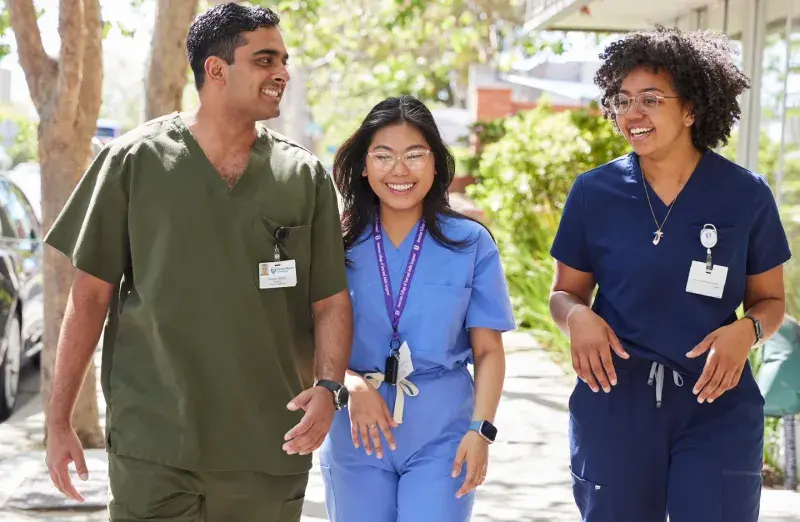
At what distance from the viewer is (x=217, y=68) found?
309 cm

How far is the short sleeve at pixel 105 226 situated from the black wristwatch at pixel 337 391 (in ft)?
1.99

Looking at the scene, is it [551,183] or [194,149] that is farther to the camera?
[551,183]

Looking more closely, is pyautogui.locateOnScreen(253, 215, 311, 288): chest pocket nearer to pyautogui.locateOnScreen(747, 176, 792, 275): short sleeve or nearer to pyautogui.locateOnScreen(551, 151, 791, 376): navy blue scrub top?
pyautogui.locateOnScreen(551, 151, 791, 376): navy blue scrub top

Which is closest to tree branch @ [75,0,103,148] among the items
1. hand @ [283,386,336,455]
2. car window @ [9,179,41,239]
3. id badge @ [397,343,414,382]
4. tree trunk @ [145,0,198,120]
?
tree trunk @ [145,0,198,120]

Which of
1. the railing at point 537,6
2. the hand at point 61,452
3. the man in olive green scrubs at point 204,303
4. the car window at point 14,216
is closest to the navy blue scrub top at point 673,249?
the man in olive green scrubs at point 204,303

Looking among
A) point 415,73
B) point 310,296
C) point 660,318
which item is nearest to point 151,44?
point 310,296

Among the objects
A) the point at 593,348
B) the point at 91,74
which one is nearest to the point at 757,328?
the point at 593,348

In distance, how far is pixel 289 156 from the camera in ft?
10.4

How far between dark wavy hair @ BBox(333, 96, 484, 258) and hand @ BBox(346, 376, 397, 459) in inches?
18.2

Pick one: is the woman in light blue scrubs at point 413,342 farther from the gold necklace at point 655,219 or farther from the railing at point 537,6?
the railing at point 537,6

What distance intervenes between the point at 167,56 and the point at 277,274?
12.6 ft

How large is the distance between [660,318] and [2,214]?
21.8 feet

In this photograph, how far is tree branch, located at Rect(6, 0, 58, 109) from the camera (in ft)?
20.6

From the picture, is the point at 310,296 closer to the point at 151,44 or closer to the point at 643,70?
the point at 643,70
